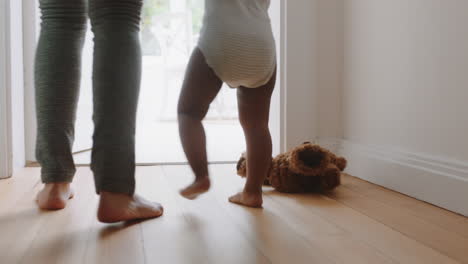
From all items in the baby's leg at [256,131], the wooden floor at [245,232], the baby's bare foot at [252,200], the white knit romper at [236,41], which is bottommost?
the wooden floor at [245,232]

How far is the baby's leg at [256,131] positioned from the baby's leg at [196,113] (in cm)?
13

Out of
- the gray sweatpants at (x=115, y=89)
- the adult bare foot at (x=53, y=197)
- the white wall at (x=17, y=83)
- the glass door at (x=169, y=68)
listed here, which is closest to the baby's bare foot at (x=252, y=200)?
the gray sweatpants at (x=115, y=89)

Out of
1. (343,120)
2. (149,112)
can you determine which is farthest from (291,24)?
(149,112)

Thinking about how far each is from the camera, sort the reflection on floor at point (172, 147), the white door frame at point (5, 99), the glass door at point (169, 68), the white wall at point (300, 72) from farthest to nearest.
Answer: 1. the glass door at point (169, 68)
2. the reflection on floor at point (172, 147)
3. the white wall at point (300, 72)
4. the white door frame at point (5, 99)

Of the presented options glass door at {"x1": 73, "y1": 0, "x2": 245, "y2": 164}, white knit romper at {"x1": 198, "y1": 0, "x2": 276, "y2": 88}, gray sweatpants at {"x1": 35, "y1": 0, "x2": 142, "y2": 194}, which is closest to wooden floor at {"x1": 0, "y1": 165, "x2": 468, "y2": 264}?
gray sweatpants at {"x1": 35, "y1": 0, "x2": 142, "y2": 194}

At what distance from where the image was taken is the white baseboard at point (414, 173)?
1292mm

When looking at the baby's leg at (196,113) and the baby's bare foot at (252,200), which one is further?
the baby's bare foot at (252,200)

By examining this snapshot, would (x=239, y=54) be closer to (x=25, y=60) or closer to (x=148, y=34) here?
(x=25, y=60)

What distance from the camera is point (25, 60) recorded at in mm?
2076

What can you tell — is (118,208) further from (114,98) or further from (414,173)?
(414,173)

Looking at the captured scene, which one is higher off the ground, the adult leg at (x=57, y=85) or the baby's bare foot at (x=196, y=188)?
the adult leg at (x=57, y=85)

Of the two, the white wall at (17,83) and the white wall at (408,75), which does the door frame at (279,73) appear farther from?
the white wall at (408,75)

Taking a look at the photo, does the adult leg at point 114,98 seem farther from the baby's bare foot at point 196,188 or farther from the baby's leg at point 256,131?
the baby's leg at point 256,131

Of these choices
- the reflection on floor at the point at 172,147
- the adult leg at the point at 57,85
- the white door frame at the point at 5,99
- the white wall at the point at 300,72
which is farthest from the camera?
the reflection on floor at the point at 172,147
